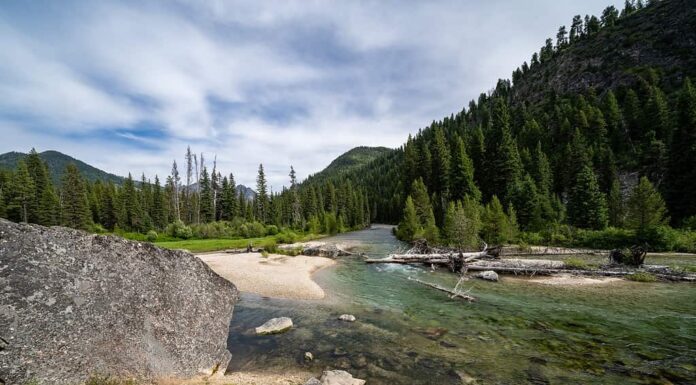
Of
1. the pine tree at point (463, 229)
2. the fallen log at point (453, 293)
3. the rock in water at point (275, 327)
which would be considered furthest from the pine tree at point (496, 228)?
the rock in water at point (275, 327)

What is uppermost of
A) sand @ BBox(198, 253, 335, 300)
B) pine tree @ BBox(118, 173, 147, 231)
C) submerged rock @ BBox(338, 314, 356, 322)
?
pine tree @ BBox(118, 173, 147, 231)

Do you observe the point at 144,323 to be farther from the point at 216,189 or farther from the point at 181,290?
the point at 216,189

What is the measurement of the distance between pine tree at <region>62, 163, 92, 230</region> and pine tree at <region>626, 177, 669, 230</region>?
103 metres

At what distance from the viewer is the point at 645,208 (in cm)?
3822

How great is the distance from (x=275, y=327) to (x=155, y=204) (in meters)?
92.9

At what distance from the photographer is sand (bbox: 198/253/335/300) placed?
2280cm

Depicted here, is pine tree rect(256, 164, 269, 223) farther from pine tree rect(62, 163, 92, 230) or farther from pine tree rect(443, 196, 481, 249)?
pine tree rect(443, 196, 481, 249)

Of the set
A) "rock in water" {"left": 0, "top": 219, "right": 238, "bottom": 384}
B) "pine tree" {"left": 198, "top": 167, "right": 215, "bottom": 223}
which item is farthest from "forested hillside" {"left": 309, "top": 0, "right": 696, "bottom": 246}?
"pine tree" {"left": 198, "top": 167, "right": 215, "bottom": 223}

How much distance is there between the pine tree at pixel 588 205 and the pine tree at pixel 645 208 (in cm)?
524

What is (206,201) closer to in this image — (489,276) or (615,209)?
(489,276)

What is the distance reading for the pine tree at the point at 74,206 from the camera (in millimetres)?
66250

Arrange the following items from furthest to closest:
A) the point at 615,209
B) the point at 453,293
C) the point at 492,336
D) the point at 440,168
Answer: the point at 440,168 < the point at 615,209 < the point at 453,293 < the point at 492,336

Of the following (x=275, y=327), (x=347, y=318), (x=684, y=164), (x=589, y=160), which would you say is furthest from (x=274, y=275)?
(x=589, y=160)

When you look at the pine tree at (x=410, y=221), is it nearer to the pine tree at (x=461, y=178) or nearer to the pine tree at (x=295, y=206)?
the pine tree at (x=461, y=178)
